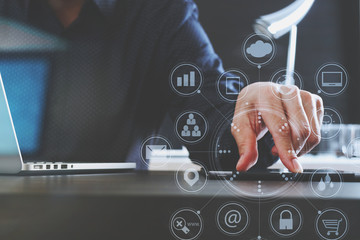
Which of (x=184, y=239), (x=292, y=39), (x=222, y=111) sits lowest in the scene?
(x=184, y=239)

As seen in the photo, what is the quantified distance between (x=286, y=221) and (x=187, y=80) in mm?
340

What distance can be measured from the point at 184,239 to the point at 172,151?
18 cm

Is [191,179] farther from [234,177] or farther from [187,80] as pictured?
[187,80]

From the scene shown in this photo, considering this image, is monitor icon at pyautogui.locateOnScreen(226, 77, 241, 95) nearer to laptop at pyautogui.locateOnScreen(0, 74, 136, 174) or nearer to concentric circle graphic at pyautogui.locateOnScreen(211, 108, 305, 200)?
concentric circle graphic at pyautogui.locateOnScreen(211, 108, 305, 200)

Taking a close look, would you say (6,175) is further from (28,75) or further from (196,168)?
(196,168)

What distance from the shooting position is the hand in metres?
0.73

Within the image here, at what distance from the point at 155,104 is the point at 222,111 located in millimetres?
134

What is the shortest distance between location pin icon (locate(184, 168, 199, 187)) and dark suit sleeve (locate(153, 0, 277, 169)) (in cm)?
3

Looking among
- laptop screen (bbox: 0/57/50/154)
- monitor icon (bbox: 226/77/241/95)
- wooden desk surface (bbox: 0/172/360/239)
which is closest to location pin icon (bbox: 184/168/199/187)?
wooden desk surface (bbox: 0/172/360/239)

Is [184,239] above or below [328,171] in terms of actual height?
below

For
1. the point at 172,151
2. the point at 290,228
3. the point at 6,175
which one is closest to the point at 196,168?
the point at 172,151

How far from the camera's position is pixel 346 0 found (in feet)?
2.41

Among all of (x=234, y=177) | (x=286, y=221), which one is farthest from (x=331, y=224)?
(x=234, y=177)

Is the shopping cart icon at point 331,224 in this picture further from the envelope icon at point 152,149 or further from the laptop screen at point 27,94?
the laptop screen at point 27,94
